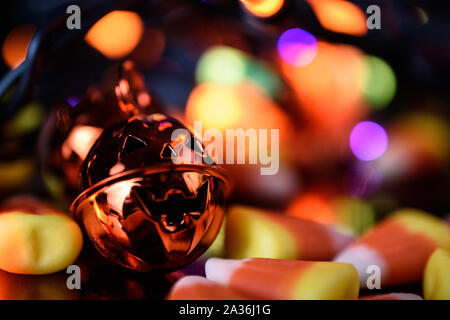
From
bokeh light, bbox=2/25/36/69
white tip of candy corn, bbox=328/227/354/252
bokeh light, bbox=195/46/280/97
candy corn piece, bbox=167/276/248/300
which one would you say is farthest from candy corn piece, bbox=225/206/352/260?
bokeh light, bbox=2/25/36/69

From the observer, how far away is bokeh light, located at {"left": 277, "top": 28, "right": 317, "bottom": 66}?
73 centimetres

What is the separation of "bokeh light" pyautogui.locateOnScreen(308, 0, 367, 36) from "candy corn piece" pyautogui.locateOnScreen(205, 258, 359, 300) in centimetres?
36

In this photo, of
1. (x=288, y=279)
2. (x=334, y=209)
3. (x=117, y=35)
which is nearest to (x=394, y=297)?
(x=288, y=279)

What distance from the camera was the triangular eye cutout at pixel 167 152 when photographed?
524 mm

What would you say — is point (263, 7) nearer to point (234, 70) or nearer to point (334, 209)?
point (234, 70)

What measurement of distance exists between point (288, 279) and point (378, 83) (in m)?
0.40

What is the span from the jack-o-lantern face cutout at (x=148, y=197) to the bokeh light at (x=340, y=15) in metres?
0.28

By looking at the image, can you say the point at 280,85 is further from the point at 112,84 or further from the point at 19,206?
the point at 19,206

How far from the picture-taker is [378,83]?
77 centimetres

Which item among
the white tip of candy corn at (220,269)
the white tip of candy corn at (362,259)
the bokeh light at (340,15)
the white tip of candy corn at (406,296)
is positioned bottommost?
the white tip of candy corn at (406,296)

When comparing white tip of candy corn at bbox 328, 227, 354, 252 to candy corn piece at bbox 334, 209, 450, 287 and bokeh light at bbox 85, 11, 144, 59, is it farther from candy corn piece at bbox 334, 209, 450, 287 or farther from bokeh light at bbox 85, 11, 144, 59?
bokeh light at bbox 85, 11, 144, 59

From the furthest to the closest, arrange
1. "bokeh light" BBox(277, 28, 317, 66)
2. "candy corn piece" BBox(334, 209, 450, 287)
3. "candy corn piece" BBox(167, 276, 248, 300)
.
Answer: "bokeh light" BBox(277, 28, 317, 66)
"candy corn piece" BBox(334, 209, 450, 287)
"candy corn piece" BBox(167, 276, 248, 300)

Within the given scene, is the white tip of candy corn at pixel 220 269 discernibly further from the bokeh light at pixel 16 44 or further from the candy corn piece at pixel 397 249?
the bokeh light at pixel 16 44

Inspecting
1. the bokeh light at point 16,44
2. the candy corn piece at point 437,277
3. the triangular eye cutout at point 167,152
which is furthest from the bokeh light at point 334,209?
the bokeh light at point 16,44
